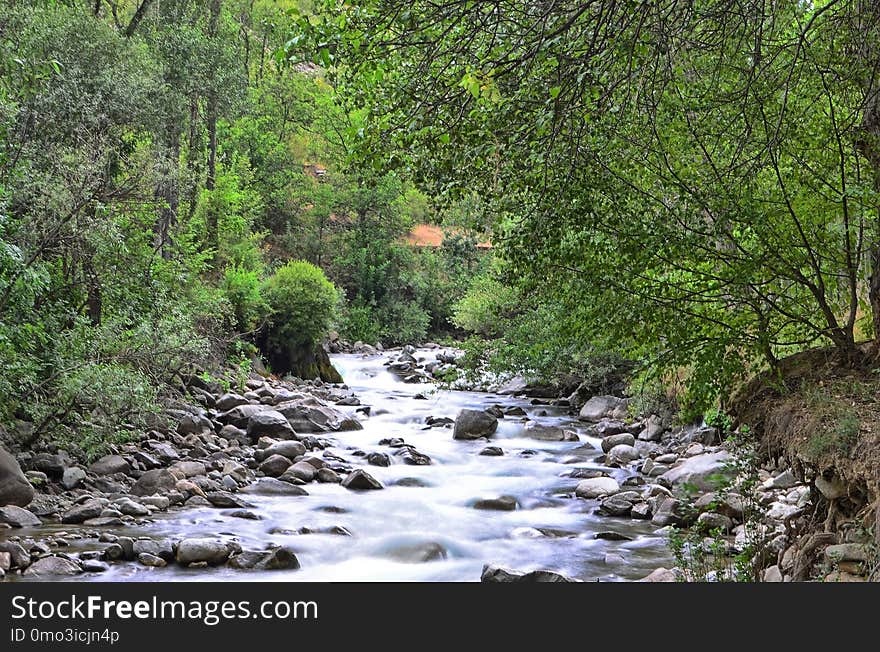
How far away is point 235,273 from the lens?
70.0 ft

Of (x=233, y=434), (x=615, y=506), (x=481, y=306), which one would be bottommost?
(x=615, y=506)

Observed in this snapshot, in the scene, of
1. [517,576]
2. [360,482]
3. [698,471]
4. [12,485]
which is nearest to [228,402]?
[360,482]

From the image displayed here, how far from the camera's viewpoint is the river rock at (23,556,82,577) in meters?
7.23

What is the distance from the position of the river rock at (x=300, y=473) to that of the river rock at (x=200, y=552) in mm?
3859

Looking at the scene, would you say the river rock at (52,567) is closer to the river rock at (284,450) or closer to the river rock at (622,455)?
the river rock at (284,450)

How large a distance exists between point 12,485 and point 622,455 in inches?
365

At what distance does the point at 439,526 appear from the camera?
1045 centimetres

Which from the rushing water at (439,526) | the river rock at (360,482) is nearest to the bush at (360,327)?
the rushing water at (439,526)

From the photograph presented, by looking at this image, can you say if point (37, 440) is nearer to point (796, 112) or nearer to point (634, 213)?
point (634, 213)

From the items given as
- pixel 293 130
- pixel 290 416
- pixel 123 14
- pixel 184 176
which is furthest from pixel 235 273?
pixel 293 130

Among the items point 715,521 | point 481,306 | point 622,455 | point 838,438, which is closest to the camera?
point 838,438

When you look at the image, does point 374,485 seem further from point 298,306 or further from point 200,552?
point 298,306

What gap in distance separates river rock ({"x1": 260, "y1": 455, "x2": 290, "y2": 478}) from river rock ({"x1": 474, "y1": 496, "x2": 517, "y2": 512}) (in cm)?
324

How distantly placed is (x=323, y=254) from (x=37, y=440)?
28.7 m
